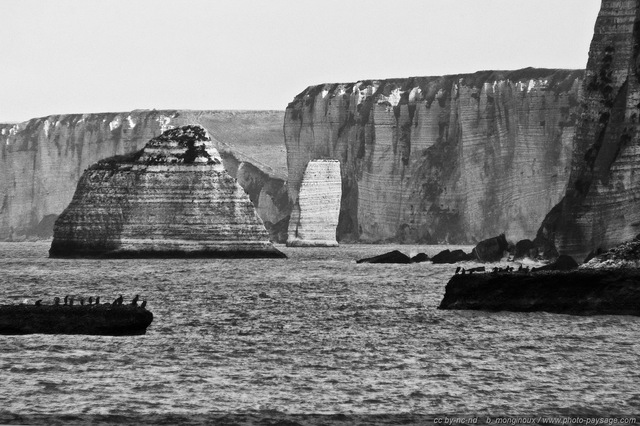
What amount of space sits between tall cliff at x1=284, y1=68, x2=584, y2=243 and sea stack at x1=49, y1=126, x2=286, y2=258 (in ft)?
175

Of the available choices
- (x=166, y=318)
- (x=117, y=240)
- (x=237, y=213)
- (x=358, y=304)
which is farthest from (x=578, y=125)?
(x=166, y=318)

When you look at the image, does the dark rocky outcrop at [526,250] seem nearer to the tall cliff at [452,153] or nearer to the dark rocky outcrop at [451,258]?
the dark rocky outcrop at [451,258]

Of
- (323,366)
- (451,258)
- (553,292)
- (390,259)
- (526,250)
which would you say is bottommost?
(390,259)

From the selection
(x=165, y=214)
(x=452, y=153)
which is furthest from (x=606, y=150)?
(x=452, y=153)

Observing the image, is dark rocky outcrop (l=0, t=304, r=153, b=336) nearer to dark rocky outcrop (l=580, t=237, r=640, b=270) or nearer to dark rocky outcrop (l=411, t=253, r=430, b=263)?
dark rocky outcrop (l=580, t=237, r=640, b=270)

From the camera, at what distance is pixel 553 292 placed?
55.5 m

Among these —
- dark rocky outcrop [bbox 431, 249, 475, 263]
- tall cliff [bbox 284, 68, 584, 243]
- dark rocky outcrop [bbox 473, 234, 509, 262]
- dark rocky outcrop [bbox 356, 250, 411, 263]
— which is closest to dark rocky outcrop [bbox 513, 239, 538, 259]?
dark rocky outcrop [bbox 473, 234, 509, 262]

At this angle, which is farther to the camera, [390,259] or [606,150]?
[390,259]

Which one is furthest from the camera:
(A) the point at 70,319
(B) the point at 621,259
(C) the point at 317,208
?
(C) the point at 317,208

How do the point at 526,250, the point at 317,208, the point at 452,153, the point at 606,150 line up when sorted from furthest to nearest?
the point at 452,153 → the point at 317,208 → the point at 526,250 → the point at 606,150

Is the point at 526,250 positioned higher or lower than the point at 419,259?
higher

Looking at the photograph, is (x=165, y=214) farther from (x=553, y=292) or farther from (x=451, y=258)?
(x=553, y=292)

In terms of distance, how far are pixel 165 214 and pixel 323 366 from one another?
72491 millimetres

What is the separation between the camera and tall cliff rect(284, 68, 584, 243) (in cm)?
16912
